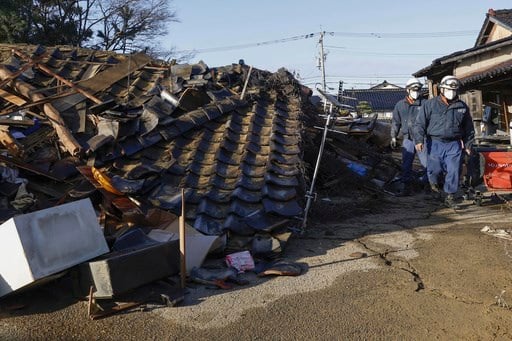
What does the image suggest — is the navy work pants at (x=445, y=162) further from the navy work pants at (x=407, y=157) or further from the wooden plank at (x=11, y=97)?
the wooden plank at (x=11, y=97)

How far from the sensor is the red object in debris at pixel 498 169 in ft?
23.3

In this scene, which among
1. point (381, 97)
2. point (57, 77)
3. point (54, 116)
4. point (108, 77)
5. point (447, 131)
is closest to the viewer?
point (54, 116)

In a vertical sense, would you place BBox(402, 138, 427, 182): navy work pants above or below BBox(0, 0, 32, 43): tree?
below

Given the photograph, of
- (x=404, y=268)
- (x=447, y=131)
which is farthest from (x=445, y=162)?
(x=404, y=268)

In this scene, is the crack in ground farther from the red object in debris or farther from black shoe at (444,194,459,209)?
the red object in debris

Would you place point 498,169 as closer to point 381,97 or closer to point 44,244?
point 44,244

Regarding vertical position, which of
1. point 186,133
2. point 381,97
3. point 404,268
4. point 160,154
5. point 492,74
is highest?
point 186,133

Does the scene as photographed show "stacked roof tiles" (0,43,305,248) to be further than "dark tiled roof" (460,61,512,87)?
No

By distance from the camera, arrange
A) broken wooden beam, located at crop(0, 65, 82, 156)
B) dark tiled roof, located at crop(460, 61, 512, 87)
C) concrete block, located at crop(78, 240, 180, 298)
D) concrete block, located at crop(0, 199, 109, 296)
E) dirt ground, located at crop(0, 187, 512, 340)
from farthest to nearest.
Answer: dark tiled roof, located at crop(460, 61, 512, 87) → broken wooden beam, located at crop(0, 65, 82, 156) → concrete block, located at crop(78, 240, 180, 298) → concrete block, located at crop(0, 199, 109, 296) → dirt ground, located at crop(0, 187, 512, 340)

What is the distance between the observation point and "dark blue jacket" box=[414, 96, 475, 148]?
700 cm

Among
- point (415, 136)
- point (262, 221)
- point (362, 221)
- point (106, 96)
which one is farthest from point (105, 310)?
point (415, 136)

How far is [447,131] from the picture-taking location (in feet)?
22.9

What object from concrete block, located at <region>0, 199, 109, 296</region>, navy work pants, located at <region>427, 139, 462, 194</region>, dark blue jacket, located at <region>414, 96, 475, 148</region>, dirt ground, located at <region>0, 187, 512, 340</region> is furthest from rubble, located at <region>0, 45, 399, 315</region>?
dark blue jacket, located at <region>414, 96, 475, 148</region>

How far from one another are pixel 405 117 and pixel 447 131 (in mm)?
1744
